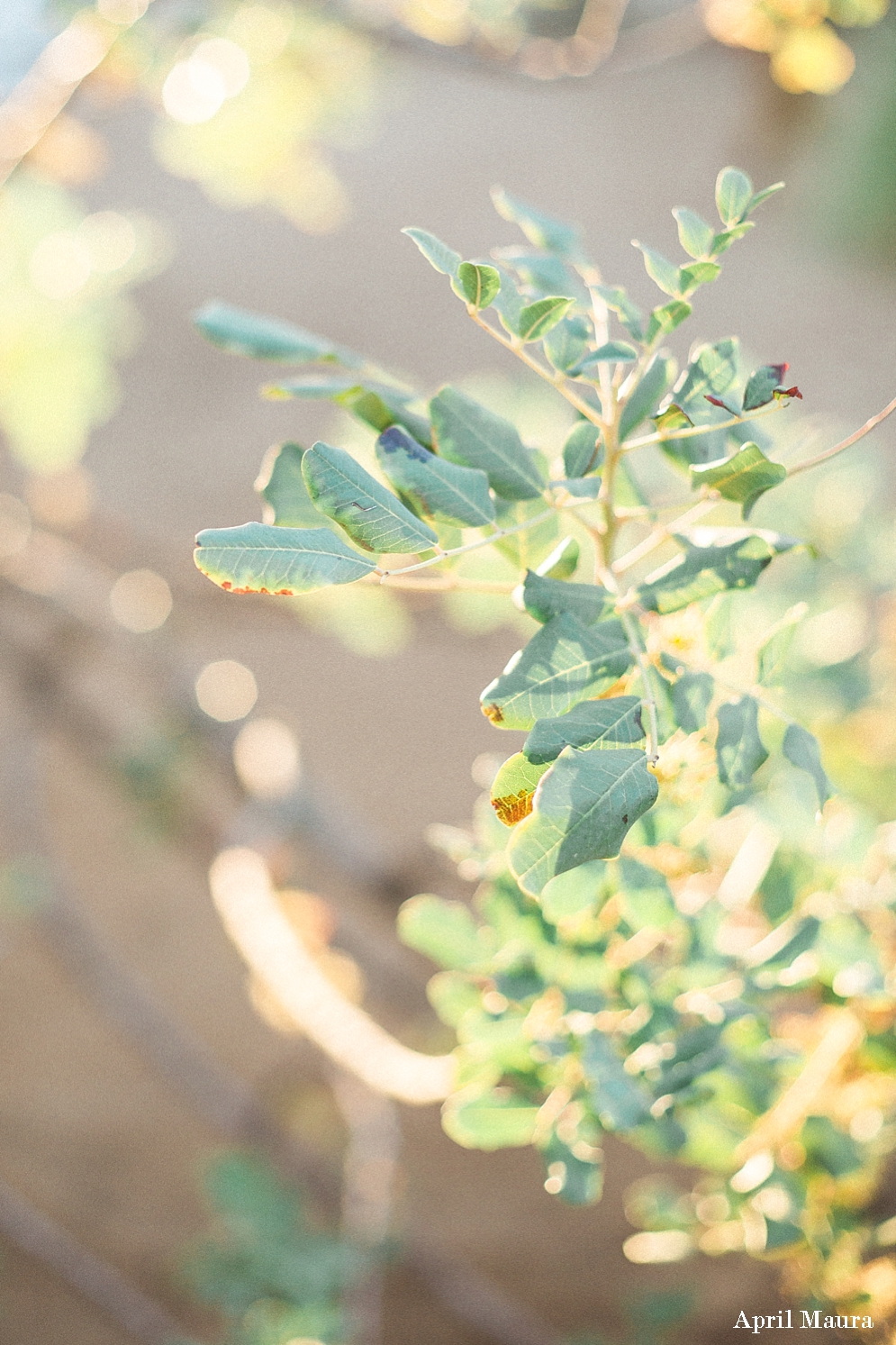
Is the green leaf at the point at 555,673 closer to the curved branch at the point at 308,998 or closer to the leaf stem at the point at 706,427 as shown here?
the leaf stem at the point at 706,427

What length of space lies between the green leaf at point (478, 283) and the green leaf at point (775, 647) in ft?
0.49

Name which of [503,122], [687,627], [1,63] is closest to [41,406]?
[687,627]

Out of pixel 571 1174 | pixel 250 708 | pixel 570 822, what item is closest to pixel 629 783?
pixel 570 822

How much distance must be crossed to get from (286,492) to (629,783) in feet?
0.58

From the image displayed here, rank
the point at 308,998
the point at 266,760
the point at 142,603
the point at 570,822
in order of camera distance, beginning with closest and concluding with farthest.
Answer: the point at 570,822, the point at 308,998, the point at 266,760, the point at 142,603

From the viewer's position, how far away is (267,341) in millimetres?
377

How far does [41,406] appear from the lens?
975mm

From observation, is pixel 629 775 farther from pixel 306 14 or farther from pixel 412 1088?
pixel 306 14

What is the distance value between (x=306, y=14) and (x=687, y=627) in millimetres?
1112

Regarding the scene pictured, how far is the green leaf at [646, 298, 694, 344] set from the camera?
294 mm

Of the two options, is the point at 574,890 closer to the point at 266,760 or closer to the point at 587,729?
the point at 587,729

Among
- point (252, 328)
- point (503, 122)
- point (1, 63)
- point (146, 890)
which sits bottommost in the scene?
point (252, 328)

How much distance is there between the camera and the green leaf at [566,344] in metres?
0.32

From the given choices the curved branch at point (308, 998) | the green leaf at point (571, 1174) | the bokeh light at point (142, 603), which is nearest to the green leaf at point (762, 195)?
the green leaf at point (571, 1174)
